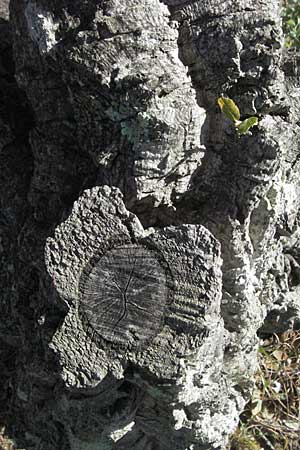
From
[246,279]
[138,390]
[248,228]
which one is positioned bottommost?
[138,390]

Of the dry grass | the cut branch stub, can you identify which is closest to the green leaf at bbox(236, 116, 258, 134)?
the cut branch stub

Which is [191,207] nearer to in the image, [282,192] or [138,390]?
[282,192]

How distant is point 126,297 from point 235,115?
0.58 metres

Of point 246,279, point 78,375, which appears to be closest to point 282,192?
point 246,279

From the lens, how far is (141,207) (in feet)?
5.44

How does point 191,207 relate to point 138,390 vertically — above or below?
above

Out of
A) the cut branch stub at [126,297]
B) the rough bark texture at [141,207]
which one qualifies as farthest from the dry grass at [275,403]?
the cut branch stub at [126,297]

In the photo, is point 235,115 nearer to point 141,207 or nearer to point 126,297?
point 141,207

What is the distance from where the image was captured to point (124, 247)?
1.46 metres

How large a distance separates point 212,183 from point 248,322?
52 centimetres

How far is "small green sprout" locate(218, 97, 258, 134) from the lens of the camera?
1527mm

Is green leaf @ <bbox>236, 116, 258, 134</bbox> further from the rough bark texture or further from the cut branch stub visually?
the cut branch stub

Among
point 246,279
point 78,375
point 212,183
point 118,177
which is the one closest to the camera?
point 78,375

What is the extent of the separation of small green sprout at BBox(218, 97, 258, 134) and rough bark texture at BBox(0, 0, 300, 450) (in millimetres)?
44
